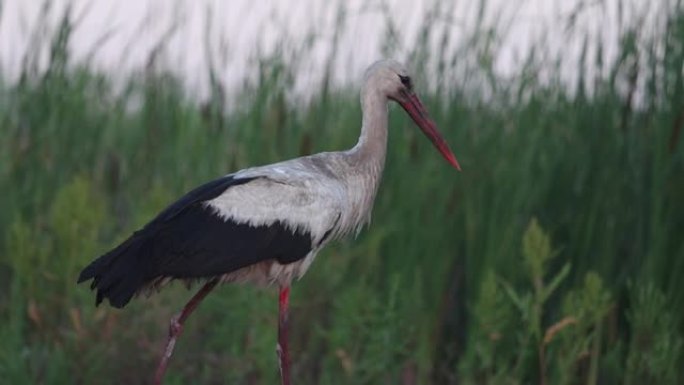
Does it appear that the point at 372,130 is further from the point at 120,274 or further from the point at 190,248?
the point at 120,274

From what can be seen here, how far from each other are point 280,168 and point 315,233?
0.79 ft

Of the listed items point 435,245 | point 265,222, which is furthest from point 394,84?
point 435,245

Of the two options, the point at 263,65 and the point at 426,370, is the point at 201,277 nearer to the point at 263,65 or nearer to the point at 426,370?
the point at 426,370

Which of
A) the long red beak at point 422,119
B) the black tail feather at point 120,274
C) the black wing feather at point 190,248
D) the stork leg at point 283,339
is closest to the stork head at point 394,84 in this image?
the long red beak at point 422,119

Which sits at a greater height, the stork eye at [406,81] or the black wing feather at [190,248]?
the stork eye at [406,81]

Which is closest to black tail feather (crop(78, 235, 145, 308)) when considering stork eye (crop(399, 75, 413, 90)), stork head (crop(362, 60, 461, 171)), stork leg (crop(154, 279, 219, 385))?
stork leg (crop(154, 279, 219, 385))

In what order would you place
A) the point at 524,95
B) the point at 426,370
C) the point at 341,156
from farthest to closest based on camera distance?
1. the point at 524,95
2. the point at 426,370
3. the point at 341,156

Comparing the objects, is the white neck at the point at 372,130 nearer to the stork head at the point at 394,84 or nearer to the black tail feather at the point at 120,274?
the stork head at the point at 394,84

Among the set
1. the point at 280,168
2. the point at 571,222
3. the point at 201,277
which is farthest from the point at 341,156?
the point at 571,222

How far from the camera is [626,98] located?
6984 millimetres

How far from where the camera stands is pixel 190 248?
5.54 meters

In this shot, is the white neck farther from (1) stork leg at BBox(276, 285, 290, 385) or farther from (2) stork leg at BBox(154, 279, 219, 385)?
(2) stork leg at BBox(154, 279, 219, 385)

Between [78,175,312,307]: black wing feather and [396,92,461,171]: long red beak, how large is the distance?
622 mm

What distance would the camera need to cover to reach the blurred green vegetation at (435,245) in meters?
6.39
